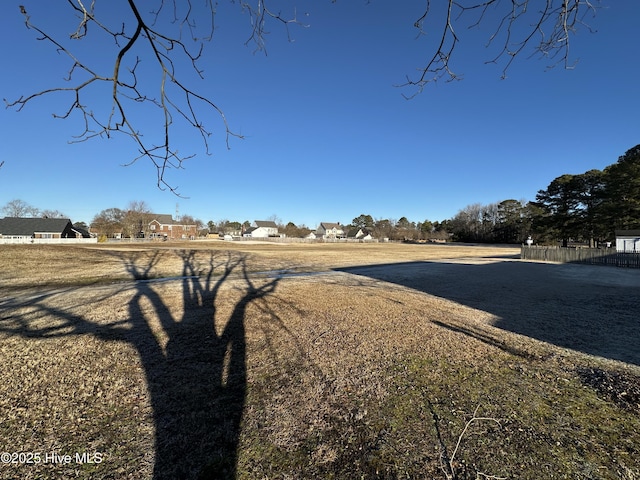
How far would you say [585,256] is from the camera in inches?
985

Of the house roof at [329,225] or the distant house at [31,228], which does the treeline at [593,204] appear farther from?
the distant house at [31,228]

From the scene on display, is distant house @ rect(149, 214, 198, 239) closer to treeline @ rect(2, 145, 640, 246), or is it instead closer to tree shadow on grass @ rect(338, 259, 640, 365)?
treeline @ rect(2, 145, 640, 246)

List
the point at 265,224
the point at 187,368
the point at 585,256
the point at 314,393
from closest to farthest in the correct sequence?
the point at 314,393, the point at 187,368, the point at 585,256, the point at 265,224

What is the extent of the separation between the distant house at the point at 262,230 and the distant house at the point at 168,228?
26837 mm

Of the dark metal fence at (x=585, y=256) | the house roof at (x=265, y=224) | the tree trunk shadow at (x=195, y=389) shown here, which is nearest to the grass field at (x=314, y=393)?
the tree trunk shadow at (x=195, y=389)

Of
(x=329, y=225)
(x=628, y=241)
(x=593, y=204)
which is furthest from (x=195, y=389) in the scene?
(x=329, y=225)

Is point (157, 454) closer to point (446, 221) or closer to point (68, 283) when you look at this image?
point (68, 283)

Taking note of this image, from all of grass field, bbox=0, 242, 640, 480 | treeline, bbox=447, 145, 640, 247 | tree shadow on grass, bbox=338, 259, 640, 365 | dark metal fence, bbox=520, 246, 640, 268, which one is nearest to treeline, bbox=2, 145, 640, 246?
treeline, bbox=447, 145, 640, 247

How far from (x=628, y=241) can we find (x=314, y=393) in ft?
142

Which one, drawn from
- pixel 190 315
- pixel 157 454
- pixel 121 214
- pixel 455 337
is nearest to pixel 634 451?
pixel 455 337

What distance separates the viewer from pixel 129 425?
2.84 meters

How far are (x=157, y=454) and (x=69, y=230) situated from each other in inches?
3079

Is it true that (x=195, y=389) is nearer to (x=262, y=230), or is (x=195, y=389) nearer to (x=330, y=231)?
(x=262, y=230)

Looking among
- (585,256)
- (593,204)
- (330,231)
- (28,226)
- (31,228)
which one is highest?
(593,204)
